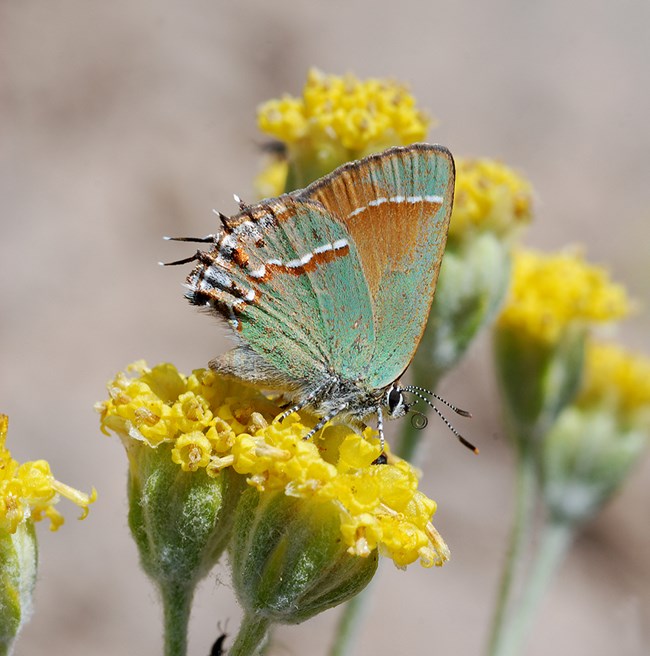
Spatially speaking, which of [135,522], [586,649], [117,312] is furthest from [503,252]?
[586,649]

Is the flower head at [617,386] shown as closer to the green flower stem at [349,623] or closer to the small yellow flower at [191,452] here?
the green flower stem at [349,623]

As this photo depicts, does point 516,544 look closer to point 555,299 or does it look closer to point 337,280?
point 555,299

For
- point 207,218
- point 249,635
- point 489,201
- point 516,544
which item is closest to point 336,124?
point 489,201

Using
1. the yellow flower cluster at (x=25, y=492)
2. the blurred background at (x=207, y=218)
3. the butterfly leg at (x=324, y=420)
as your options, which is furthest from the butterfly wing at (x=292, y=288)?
the blurred background at (x=207, y=218)

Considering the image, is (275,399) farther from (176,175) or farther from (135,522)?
(176,175)

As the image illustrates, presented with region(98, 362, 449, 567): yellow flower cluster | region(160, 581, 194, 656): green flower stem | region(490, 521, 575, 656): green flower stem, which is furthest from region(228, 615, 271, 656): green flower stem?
Answer: region(490, 521, 575, 656): green flower stem
